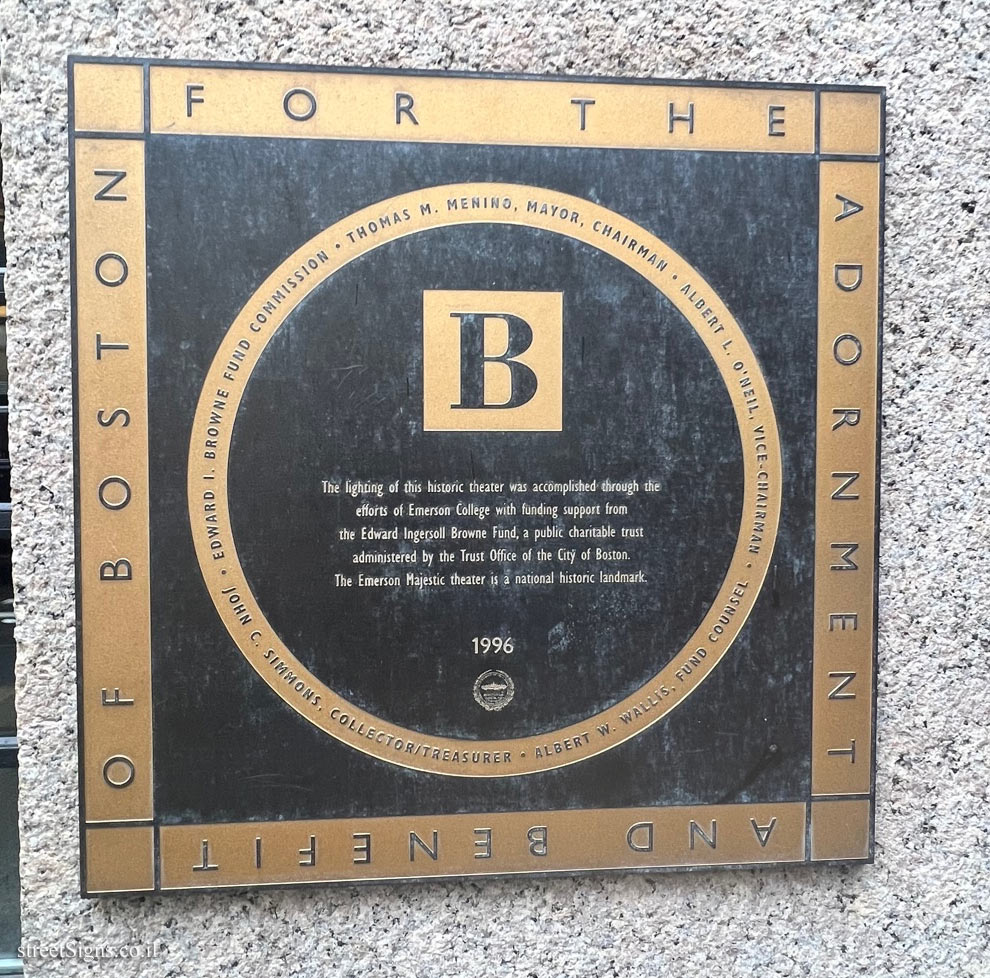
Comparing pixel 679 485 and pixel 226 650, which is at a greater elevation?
pixel 679 485

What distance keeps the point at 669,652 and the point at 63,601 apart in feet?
4.12

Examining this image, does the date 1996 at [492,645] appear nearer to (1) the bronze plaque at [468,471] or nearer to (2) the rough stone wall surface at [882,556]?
(1) the bronze plaque at [468,471]

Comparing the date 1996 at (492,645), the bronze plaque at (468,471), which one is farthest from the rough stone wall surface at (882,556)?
the date 1996 at (492,645)

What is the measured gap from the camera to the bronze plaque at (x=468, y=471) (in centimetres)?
187

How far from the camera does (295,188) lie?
6.15 feet

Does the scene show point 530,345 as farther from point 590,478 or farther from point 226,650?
point 226,650

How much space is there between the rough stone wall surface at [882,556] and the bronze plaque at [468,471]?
0.08 metres

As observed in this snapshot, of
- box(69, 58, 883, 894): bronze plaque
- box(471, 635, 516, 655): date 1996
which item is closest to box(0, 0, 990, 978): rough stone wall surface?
box(69, 58, 883, 894): bronze plaque

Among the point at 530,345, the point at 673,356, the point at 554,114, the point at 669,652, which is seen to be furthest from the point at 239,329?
the point at 669,652

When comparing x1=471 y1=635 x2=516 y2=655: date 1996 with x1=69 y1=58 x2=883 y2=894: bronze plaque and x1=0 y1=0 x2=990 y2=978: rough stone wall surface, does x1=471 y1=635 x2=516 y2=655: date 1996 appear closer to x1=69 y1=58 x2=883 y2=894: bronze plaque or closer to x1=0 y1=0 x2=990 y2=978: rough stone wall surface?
x1=69 y1=58 x2=883 y2=894: bronze plaque

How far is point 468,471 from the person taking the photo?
1945 millimetres

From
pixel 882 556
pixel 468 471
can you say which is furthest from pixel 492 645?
pixel 882 556

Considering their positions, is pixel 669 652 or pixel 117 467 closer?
pixel 117 467

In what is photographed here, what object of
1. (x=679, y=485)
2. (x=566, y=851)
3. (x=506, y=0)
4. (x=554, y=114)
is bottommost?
(x=566, y=851)
